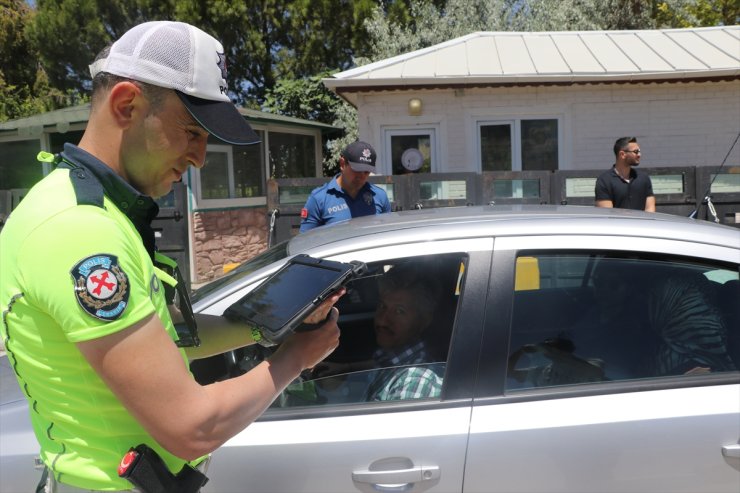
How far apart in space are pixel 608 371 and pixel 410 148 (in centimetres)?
778

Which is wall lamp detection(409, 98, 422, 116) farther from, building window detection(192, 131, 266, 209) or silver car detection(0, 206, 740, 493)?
silver car detection(0, 206, 740, 493)

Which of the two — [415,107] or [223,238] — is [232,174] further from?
[415,107]

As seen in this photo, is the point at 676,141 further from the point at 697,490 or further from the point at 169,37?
the point at 169,37

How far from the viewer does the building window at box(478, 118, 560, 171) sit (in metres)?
9.60

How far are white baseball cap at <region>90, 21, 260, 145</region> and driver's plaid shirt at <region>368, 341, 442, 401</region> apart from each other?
1183 mm

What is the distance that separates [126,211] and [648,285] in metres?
1.68

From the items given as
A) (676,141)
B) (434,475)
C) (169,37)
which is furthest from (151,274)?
(676,141)

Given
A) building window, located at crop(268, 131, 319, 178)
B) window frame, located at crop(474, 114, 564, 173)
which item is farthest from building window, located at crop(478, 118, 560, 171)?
building window, located at crop(268, 131, 319, 178)

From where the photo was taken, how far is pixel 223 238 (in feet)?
39.1

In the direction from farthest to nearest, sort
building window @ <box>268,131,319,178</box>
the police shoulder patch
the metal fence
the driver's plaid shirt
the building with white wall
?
1. building window @ <box>268,131,319,178</box>
2. the building with white wall
3. the metal fence
4. the driver's plaid shirt
5. the police shoulder patch

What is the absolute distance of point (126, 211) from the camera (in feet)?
3.75

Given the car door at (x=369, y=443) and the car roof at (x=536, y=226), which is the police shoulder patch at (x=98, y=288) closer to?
the car door at (x=369, y=443)

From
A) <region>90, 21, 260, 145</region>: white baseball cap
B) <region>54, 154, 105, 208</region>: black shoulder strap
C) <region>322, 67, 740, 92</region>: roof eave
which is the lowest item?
<region>54, 154, 105, 208</region>: black shoulder strap

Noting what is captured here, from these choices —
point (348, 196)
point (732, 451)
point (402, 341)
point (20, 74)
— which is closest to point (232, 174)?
point (348, 196)
